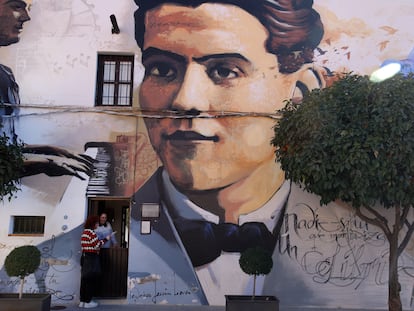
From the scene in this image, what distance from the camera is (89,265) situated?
8594 mm

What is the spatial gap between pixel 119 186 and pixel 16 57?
3510 millimetres

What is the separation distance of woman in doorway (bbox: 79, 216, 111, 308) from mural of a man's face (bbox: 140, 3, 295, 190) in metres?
1.95

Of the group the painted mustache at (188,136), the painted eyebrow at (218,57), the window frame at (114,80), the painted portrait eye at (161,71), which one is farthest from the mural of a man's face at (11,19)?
the painted mustache at (188,136)

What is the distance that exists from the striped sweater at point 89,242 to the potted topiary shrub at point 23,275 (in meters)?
1.22

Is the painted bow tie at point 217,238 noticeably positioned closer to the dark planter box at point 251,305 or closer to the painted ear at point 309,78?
the dark planter box at point 251,305

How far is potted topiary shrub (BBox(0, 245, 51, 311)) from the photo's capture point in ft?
23.4

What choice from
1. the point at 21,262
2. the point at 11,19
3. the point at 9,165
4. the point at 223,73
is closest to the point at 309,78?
the point at 223,73

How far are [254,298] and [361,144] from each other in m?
3.11

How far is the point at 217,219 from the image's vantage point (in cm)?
915

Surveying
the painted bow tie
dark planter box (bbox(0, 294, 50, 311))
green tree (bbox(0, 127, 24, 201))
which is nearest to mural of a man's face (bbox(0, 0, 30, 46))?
green tree (bbox(0, 127, 24, 201))

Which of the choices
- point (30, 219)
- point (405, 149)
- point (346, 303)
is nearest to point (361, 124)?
point (405, 149)

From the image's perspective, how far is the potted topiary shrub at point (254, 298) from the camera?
24.3 feet

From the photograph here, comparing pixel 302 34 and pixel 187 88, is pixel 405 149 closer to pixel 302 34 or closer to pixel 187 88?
pixel 302 34

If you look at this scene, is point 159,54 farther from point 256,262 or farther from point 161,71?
point 256,262
